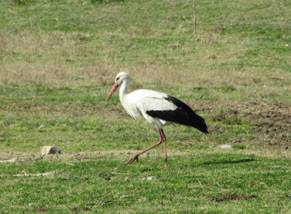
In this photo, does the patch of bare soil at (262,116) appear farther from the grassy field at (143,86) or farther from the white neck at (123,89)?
the white neck at (123,89)

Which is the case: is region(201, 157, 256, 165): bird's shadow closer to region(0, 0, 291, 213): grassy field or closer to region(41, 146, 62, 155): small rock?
region(0, 0, 291, 213): grassy field

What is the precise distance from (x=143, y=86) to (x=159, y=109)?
1110 centimetres

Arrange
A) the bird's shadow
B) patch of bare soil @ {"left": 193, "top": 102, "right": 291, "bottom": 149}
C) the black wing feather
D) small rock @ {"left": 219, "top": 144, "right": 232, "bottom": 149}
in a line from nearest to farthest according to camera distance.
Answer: the bird's shadow → the black wing feather → small rock @ {"left": 219, "top": 144, "right": 232, "bottom": 149} → patch of bare soil @ {"left": 193, "top": 102, "right": 291, "bottom": 149}

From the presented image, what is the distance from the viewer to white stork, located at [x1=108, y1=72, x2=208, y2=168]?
16281mm

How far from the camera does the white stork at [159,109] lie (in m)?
16.3

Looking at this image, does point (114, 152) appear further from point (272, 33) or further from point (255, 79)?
point (272, 33)

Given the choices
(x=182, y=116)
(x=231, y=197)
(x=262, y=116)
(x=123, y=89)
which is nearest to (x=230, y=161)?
(x=182, y=116)

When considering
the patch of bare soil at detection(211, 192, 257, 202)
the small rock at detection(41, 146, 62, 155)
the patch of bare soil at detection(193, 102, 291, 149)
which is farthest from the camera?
the patch of bare soil at detection(193, 102, 291, 149)

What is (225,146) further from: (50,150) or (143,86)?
(143,86)

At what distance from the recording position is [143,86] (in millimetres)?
27531

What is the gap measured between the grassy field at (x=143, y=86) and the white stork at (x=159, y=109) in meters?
0.64

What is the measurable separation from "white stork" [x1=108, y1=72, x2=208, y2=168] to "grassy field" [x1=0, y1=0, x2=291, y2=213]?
635mm

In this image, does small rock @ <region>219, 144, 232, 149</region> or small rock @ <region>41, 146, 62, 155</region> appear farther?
small rock @ <region>219, 144, 232, 149</region>

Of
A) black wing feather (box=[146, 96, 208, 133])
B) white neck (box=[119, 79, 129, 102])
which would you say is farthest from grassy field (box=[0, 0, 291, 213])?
white neck (box=[119, 79, 129, 102])
